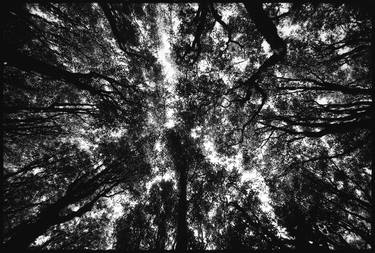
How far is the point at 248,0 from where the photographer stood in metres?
7.41

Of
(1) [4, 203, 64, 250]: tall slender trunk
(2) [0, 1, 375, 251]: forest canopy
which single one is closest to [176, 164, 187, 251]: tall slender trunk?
(2) [0, 1, 375, 251]: forest canopy

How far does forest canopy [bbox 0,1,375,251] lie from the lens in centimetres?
917

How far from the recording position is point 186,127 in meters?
16.4

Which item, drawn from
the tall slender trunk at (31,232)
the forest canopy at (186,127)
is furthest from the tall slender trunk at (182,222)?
the tall slender trunk at (31,232)

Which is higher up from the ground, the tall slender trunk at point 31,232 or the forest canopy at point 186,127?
the forest canopy at point 186,127

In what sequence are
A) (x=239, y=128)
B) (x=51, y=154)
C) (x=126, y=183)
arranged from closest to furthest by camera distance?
(x=51, y=154), (x=239, y=128), (x=126, y=183)

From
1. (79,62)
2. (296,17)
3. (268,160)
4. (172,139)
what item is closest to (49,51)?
(79,62)

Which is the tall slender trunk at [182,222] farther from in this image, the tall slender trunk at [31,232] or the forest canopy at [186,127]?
the tall slender trunk at [31,232]

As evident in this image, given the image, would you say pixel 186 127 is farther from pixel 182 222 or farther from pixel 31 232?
pixel 31 232

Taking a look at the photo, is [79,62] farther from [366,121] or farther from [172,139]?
[366,121]

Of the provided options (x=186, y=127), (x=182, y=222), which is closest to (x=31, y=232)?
(x=182, y=222)

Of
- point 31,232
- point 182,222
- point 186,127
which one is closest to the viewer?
point 31,232

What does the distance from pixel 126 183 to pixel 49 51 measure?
12054 mm

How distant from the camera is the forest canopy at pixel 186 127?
9172 mm
